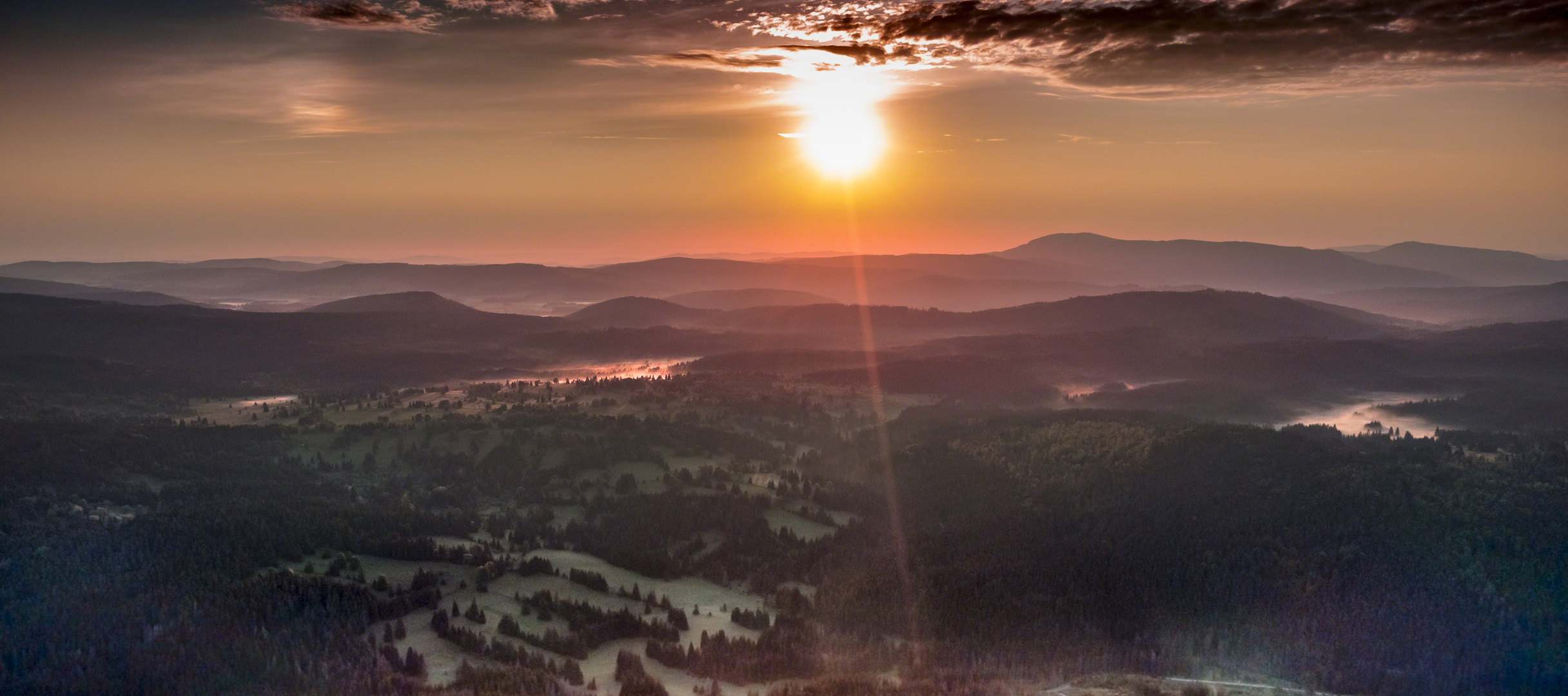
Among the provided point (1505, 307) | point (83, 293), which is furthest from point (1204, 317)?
point (83, 293)

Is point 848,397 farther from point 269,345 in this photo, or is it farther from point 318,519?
point 269,345

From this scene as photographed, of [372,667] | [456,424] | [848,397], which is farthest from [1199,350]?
[372,667]

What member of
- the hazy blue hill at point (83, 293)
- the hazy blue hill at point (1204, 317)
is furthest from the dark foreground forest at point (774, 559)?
the hazy blue hill at point (83, 293)

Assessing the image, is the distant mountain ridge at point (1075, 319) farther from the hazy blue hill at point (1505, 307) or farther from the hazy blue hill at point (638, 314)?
the hazy blue hill at point (1505, 307)

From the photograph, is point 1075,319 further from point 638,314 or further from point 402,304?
point 402,304

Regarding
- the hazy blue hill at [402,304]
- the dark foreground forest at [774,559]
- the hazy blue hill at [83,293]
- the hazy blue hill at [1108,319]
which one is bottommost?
the dark foreground forest at [774,559]

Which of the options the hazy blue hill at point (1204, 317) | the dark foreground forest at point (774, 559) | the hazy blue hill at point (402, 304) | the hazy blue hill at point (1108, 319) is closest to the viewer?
the dark foreground forest at point (774, 559)

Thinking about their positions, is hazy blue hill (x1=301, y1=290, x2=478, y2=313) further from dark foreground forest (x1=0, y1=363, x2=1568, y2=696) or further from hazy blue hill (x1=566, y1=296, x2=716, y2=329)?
dark foreground forest (x1=0, y1=363, x2=1568, y2=696)
